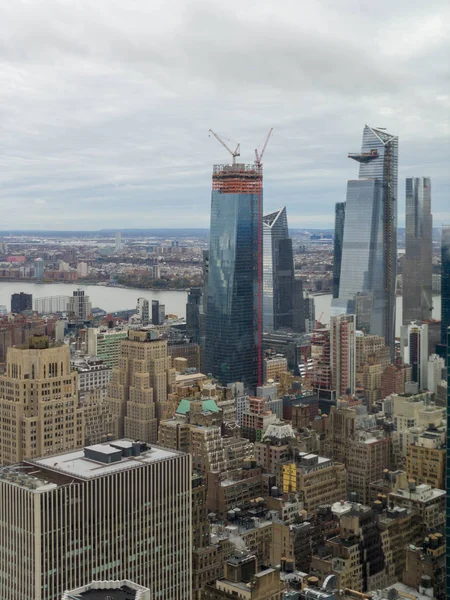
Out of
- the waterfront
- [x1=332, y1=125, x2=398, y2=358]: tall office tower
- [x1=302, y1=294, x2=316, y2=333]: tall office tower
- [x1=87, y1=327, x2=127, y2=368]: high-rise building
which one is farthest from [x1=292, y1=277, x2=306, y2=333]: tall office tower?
[x1=87, y1=327, x2=127, y2=368]: high-rise building

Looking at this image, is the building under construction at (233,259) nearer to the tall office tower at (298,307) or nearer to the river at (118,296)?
the river at (118,296)

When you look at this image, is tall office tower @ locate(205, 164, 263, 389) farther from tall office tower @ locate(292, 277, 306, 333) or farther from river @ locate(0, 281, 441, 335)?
tall office tower @ locate(292, 277, 306, 333)

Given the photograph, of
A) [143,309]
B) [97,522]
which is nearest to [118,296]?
[143,309]

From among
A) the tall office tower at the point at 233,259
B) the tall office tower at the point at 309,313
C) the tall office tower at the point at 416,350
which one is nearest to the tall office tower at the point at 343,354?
the tall office tower at the point at 416,350

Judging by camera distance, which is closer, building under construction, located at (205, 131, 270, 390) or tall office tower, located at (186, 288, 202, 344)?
building under construction, located at (205, 131, 270, 390)

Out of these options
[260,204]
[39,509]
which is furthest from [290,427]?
[260,204]

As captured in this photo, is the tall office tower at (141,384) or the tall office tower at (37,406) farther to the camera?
the tall office tower at (141,384)
